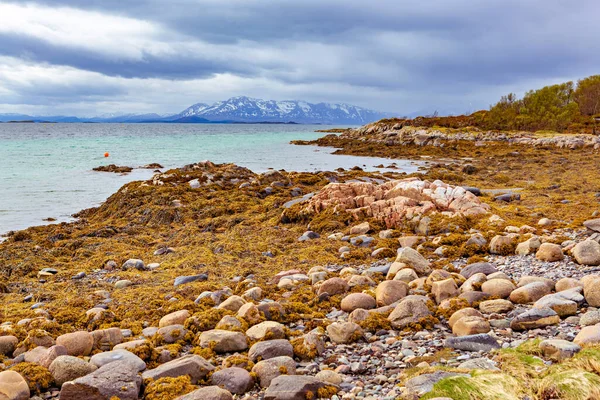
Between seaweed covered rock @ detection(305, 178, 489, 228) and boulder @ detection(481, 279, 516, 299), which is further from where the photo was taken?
seaweed covered rock @ detection(305, 178, 489, 228)

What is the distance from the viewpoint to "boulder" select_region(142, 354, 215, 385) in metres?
4.45

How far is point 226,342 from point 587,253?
248 inches

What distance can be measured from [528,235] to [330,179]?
13427 millimetres

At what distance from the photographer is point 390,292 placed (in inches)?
262

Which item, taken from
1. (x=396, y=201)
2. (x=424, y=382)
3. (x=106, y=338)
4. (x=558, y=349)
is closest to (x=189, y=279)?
(x=106, y=338)

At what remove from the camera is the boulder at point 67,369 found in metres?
4.49

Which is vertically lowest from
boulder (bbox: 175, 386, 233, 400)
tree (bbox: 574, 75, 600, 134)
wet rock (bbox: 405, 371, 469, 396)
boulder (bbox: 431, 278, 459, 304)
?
boulder (bbox: 175, 386, 233, 400)

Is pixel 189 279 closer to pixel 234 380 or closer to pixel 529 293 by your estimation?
pixel 234 380

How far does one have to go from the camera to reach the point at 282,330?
5.61 meters

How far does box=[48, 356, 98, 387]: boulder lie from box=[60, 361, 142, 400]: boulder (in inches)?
10.9

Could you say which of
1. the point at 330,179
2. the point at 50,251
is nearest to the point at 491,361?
the point at 50,251

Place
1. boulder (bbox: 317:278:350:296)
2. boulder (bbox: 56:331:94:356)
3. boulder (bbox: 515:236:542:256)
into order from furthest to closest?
boulder (bbox: 515:236:542:256)
boulder (bbox: 317:278:350:296)
boulder (bbox: 56:331:94:356)

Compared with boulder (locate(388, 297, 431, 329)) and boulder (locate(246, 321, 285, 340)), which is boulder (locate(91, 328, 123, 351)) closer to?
boulder (locate(246, 321, 285, 340))

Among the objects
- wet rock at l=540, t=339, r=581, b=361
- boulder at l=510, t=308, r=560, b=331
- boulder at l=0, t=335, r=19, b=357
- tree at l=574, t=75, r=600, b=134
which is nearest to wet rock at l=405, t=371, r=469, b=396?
wet rock at l=540, t=339, r=581, b=361
